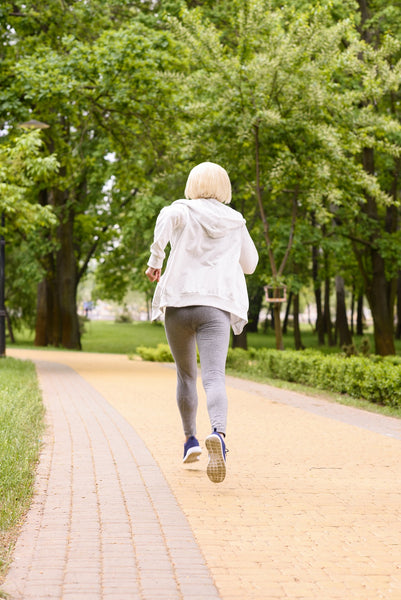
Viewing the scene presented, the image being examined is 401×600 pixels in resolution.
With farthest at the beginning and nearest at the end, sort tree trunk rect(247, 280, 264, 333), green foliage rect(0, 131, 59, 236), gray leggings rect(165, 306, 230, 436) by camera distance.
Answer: tree trunk rect(247, 280, 264, 333)
green foliage rect(0, 131, 59, 236)
gray leggings rect(165, 306, 230, 436)

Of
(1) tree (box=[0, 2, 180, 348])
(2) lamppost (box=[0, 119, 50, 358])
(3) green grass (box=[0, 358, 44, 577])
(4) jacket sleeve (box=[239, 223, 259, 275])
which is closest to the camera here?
(3) green grass (box=[0, 358, 44, 577])

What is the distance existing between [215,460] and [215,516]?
35cm

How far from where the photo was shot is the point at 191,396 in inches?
216

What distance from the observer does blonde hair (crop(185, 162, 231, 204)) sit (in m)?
5.20

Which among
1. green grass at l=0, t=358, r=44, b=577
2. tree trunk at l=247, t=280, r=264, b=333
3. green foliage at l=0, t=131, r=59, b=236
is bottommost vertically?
green grass at l=0, t=358, r=44, b=577

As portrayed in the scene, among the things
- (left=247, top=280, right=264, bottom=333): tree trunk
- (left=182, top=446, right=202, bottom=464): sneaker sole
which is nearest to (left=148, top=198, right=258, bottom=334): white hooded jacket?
(left=182, top=446, right=202, bottom=464): sneaker sole

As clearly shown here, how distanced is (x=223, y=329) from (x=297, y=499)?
1146 millimetres

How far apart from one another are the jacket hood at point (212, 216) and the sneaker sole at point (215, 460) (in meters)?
1.34

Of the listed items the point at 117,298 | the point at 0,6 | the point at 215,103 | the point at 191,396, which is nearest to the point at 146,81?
the point at 215,103

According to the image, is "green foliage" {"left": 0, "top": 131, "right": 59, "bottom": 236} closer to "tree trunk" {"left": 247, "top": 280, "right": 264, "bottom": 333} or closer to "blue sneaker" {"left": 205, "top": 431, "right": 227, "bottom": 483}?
"blue sneaker" {"left": 205, "top": 431, "right": 227, "bottom": 483}

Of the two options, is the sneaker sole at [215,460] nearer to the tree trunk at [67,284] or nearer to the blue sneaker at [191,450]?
the blue sneaker at [191,450]

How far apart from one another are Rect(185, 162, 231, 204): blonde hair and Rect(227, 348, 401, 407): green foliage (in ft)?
19.6

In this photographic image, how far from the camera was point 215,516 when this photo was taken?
442cm

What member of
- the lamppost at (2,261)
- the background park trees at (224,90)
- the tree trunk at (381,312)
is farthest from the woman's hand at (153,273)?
the tree trunk at (381,312)
